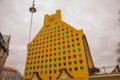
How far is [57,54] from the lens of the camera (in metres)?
24.3

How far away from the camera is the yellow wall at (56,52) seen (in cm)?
2144

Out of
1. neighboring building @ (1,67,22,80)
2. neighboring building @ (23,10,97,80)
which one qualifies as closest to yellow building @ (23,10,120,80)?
neighboring building @ (23,10,97,80)

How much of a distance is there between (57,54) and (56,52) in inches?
23.6

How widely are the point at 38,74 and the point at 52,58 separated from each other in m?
4.87

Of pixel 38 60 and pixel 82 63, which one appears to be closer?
pixel 82 63

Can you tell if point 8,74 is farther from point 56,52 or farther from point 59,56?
point 59,56

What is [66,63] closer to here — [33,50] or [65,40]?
[65,40]

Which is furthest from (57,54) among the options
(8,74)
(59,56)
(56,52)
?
(8,74)

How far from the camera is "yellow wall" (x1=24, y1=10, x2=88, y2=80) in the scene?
2144 cm

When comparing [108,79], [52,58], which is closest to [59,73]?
[52,58]

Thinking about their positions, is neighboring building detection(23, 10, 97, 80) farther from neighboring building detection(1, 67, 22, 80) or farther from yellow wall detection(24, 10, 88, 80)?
neighboring building detection(1, 67, 22, 80)

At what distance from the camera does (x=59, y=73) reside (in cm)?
2212

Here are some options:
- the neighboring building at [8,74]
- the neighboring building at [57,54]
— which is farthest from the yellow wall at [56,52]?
the neighboring building at [8,74]

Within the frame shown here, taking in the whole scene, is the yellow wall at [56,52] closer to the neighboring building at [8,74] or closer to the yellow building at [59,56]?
the yellow building at [59,56]
